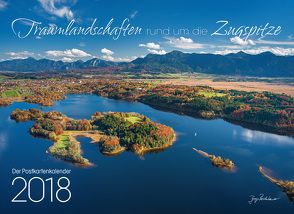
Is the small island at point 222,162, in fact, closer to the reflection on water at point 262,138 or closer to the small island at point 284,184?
the small island at point 284,184

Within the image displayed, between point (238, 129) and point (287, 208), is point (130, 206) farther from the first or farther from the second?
point (238, 129)

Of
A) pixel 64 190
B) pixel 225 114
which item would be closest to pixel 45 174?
pixel 64 190

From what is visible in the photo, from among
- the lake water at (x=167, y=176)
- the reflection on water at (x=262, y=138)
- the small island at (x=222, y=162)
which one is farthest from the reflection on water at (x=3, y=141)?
the reflection on water at (x=262, y=138)

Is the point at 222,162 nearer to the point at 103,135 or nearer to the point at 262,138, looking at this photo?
the point at 262,138

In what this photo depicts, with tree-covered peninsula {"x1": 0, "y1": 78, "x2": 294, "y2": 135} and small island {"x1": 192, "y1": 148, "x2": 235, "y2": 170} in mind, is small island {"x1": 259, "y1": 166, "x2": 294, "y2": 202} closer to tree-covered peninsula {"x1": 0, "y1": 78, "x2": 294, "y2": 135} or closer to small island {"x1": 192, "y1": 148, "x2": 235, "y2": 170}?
small island {"x1": 192, "y1": 148, "x2": 235, "y2": 170}

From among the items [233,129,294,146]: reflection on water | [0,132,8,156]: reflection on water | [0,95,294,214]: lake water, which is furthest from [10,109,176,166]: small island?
[233,129,294,146]: reflection on water

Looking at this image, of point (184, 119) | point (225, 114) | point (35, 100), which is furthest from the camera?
point (35, 100)

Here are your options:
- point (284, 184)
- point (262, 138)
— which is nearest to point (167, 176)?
point (284, 184)
